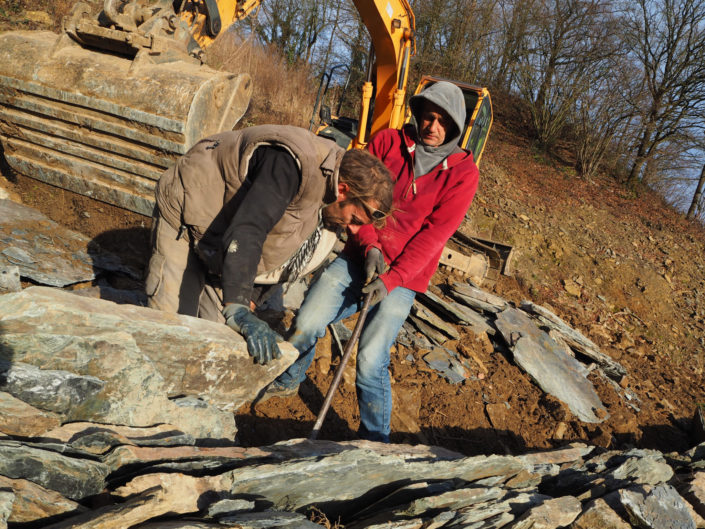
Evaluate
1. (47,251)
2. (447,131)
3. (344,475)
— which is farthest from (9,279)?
(447,131)

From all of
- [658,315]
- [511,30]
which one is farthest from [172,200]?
[511,30]

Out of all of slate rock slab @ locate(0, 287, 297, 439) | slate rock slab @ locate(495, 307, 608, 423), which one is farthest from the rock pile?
slate rock slab @ locate(495, 307, 608, 423)

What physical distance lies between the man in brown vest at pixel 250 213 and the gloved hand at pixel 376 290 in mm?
364

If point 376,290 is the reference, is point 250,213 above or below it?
above

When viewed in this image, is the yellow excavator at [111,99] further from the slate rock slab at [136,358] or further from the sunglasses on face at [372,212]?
the slate rock slab at [136,358]

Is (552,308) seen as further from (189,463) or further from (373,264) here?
(189,463)

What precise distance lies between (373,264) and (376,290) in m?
0.16

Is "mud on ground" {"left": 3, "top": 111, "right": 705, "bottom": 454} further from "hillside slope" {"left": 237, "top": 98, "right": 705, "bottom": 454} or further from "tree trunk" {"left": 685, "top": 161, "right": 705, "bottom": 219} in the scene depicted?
"tree trunk" {"left": 685, "top": 161, "right": 705, "bottom": 219}

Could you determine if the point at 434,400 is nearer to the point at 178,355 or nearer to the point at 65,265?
the point at 178,355

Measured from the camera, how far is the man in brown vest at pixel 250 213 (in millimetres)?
2242

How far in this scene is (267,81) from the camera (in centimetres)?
1142

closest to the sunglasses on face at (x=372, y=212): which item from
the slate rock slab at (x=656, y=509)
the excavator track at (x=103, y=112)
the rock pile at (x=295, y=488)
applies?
the rock pile at (x=295, y=488)

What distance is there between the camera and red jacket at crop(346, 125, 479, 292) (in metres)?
3.01

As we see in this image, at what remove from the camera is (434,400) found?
4.27 m
